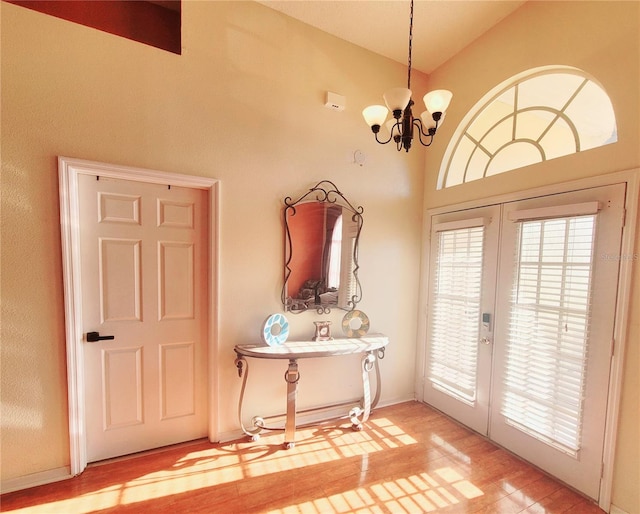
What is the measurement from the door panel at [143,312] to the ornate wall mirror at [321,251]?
29.0 inches

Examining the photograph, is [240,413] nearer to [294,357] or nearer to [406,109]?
[294,357]

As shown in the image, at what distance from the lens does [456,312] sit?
111 inches

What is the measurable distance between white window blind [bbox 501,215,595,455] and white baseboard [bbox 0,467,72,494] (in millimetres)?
3309

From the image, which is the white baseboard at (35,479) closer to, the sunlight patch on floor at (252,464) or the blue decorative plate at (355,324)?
the sunlight patch on floor at (252,464)

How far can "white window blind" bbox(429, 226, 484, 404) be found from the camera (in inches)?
104

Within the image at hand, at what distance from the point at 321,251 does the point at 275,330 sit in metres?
0.84

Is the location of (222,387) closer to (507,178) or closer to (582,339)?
(582,339)

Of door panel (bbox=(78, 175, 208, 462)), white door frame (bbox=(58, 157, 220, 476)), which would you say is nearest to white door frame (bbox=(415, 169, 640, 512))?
door panel (bbox=(78, 175, 208, 462))

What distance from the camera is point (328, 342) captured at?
2613 mm

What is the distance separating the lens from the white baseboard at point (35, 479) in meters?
1.81

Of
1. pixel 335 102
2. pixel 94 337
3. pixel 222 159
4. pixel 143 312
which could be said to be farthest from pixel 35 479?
pixel 335 102

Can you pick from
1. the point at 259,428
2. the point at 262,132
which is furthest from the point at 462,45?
the point at 259,428

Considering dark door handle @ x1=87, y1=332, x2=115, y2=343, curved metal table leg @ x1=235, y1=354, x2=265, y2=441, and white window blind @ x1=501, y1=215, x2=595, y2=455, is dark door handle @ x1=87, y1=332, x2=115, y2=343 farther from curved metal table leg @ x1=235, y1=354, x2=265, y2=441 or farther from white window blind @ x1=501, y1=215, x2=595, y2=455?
white window blind @ x1=501, y1=215, x2=595, y2=455

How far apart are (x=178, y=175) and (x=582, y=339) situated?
3.08 meters
